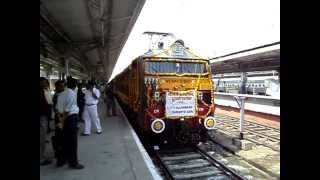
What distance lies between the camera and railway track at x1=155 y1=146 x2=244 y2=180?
809 centimetres

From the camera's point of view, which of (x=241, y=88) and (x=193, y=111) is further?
(x=241, y=88)

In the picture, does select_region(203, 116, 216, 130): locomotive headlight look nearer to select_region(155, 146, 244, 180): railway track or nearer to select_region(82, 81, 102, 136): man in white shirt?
select_region(155, 146, 244, 180): railway track

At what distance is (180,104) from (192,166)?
6.91 feet

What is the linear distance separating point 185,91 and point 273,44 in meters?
3.87

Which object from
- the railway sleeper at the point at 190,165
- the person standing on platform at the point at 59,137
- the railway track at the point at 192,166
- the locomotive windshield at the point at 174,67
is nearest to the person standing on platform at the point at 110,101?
the locomotive windshield at the point at 174,67

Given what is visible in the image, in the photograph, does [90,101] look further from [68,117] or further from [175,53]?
[68,117]

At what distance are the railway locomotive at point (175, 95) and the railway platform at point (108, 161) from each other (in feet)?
3.02

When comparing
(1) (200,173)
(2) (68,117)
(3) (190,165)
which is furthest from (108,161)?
(3) (190,165)

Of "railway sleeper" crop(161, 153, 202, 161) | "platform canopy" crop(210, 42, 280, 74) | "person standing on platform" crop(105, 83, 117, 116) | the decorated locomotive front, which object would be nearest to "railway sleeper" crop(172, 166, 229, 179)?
"railway sleeper" crop(161, 153, 202, 161)

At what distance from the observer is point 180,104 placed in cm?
1040

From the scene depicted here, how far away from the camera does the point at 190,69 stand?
1100 cm
